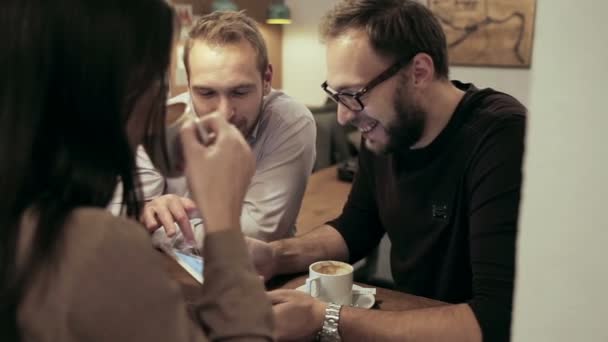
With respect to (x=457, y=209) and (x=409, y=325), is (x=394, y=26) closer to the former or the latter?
(x=457, y=209)

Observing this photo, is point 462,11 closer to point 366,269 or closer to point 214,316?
point 366,269

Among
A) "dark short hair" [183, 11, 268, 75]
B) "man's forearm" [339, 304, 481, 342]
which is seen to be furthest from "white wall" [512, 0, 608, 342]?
"dark short hair" [183, 11, 268, 75]

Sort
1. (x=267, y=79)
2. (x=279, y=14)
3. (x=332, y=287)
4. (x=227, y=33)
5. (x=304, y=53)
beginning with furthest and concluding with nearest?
(x=304, y=53) < (x=279, y=14) < (x=267, y=79) < (x=227, y=33) < (x=332, y=287)

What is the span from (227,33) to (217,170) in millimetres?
922

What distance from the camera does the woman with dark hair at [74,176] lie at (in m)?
0.55

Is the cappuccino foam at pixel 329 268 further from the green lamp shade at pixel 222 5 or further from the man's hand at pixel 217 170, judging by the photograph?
the green lamp shade at pixel 222 5

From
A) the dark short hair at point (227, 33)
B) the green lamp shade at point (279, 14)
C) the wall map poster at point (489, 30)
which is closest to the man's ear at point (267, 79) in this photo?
the dark short hair at point (227, 33)

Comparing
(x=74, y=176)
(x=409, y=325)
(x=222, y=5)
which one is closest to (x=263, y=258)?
(x=409, y=325)

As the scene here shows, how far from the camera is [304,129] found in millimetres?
1746

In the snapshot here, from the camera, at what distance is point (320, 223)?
2.55 metres

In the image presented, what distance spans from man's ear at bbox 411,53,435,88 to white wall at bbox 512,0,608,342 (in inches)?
32.4

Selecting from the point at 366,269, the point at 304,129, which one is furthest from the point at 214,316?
the point at 366,269

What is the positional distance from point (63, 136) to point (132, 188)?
5.8 inches

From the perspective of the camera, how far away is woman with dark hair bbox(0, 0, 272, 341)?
1.82 feet
